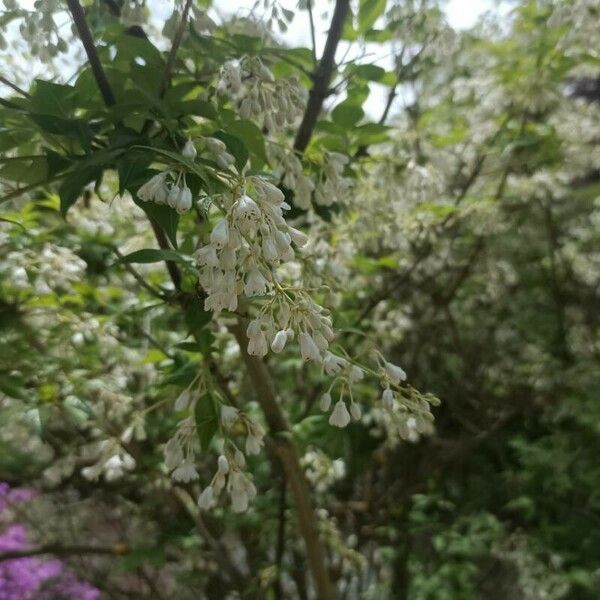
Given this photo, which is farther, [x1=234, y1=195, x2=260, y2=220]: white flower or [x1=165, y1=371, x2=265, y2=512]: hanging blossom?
[x1=165, y1=371, x2=265, y2=512]: hanging blossom

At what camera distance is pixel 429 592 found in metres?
3.01

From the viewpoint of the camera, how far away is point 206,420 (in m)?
1.02

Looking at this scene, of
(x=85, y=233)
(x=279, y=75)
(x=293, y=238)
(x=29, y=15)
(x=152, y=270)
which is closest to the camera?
(x=293, y=238)

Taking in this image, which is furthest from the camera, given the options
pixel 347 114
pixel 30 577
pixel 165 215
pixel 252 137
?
pixel 30 577

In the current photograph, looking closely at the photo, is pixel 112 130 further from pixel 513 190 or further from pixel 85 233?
pixel 513 190

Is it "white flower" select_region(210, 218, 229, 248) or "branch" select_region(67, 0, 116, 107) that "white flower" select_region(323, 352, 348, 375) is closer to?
"white flower" select_region(210, 218, 229, 248)

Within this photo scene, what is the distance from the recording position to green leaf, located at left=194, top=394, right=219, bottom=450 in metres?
1.01

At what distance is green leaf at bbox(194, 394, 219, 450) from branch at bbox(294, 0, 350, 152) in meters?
0.72

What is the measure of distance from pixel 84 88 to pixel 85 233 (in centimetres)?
84

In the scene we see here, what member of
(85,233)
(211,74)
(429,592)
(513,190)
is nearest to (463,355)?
(513,190)

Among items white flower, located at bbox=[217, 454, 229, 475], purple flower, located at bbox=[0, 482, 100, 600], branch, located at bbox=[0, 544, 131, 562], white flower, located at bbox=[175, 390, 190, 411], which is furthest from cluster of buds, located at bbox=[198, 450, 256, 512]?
purple flower, located at bbox=[0, 482, 100, 600]

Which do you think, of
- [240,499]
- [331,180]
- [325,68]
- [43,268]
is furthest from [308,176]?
[43,268]

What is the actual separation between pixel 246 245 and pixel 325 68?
0.77 metres

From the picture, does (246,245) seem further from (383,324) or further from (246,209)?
(383,324)
